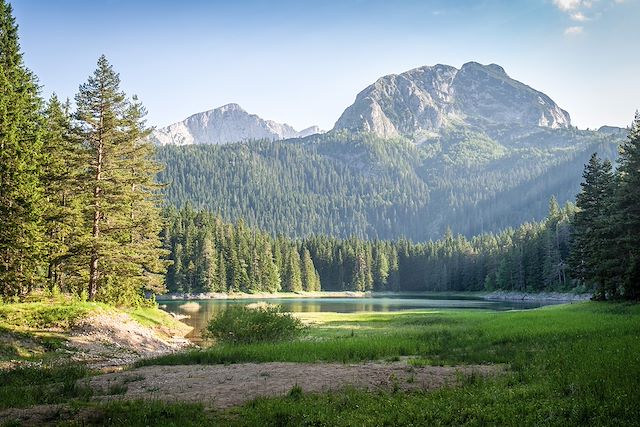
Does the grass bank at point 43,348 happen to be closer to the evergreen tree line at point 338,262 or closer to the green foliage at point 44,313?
the green foliage at point 44,313

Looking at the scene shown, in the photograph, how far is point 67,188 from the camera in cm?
4197

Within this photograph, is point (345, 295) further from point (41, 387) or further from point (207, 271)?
point (41, 387)

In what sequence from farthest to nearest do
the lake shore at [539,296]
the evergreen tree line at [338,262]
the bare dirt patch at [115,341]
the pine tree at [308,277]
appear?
the pine tree at [308,277]
the evergreen tree line at [338,262]
the lake shore at [539,296]
the bare dirt patch at [115,341]

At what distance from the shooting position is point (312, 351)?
2562 cm

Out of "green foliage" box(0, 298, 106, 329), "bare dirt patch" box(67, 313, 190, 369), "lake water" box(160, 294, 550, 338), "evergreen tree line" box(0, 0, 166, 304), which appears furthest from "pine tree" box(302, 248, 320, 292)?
"green foliage" box(0, 298, 106, 329)

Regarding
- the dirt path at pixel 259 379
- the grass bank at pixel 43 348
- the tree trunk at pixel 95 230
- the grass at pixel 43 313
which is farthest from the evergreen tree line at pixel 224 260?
the dirt path at pixel 259 379

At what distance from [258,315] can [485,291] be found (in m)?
126

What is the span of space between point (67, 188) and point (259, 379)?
104 ft

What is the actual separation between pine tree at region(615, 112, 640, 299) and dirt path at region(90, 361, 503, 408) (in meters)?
27.2

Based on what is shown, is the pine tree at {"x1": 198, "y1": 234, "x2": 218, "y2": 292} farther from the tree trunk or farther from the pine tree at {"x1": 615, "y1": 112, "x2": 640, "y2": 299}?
the pine tree at {"x1": 615, "y1": 112, "x2": 640, "y2": 299}

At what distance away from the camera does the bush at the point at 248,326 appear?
3272cm

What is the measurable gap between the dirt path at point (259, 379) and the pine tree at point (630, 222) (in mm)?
27205

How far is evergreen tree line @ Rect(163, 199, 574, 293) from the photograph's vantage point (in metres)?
114

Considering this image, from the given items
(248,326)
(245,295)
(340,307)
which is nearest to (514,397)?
(248,326)
